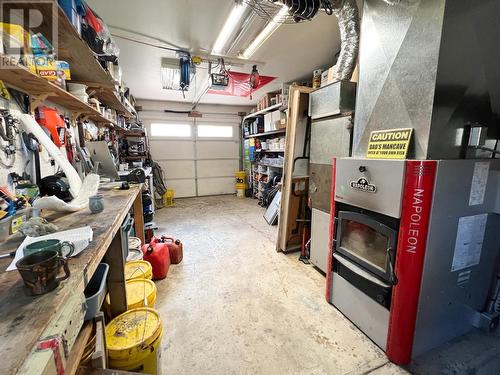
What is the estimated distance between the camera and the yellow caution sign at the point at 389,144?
4.59 feet

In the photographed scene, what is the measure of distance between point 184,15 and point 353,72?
5.67 feet

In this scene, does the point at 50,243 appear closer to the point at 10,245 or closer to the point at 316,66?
the point at 10,245

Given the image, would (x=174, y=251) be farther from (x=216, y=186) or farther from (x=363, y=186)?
(x=216, y=186)

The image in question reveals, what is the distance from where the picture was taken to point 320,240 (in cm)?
245

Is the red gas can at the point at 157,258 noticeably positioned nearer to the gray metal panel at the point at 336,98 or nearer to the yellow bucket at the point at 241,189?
the gray metal panel at the point at 336,98

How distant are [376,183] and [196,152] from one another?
5.80 meters

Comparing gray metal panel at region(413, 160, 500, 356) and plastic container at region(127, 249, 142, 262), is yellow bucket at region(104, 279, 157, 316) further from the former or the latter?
gray metal panel at region(413, 160, 500, 356)

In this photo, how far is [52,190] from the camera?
5.04ft

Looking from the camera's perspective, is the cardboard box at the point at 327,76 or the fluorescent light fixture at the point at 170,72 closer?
the cardboard box at the point at 327,76

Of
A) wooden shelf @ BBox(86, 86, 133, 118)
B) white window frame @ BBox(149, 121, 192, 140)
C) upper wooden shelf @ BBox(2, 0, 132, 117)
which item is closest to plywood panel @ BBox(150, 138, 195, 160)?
white window frame @ BBox(149, 121, 192, 140)

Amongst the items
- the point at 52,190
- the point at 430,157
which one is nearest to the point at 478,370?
the point at 430,157

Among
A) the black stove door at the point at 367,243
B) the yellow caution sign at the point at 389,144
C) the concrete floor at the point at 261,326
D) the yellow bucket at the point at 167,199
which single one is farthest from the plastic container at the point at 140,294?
the yellow bucket at the point at 167,199

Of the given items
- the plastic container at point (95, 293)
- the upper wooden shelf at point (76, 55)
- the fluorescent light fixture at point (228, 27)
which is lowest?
the plastic container at point (95, 293)

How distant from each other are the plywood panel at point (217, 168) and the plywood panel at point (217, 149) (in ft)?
0.51
